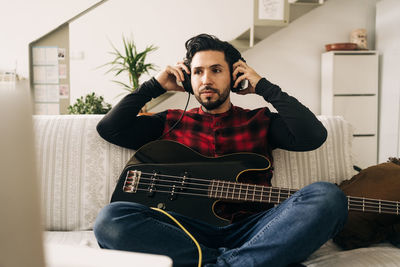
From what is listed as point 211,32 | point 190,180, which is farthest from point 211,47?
point 211,32

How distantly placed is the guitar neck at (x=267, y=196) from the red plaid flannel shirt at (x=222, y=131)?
0.22 metres

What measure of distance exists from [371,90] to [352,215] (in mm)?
3120

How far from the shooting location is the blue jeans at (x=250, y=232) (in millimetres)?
969

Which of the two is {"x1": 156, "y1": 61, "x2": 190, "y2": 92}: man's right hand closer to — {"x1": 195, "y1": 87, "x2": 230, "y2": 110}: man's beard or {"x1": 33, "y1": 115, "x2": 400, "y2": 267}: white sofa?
{"x1": 195, "y1": 87, "x2": 230, "y2": 110}: man's beard

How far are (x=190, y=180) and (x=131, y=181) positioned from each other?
0.23 meters

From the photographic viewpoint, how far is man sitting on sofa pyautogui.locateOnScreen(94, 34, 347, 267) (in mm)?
982

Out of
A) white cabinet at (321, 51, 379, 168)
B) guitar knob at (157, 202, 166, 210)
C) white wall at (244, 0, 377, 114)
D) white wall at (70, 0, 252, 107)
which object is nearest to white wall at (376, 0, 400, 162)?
white cabinet at (321, 51, 379, 168)

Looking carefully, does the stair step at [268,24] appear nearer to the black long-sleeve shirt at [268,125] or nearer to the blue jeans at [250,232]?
the black long-sleeve shirt at [268,125]

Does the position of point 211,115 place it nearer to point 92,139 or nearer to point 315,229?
point 92,139

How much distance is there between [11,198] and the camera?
0.25 m

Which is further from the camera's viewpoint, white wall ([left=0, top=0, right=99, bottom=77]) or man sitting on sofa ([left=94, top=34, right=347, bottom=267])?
white wall ([left=0, top=0, right=99, bottom=77])

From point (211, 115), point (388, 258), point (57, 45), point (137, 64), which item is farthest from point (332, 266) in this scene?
point (57, 45)

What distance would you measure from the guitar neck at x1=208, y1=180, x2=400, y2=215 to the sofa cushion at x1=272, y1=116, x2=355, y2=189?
0.36 m

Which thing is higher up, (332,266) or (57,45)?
(57,45)
